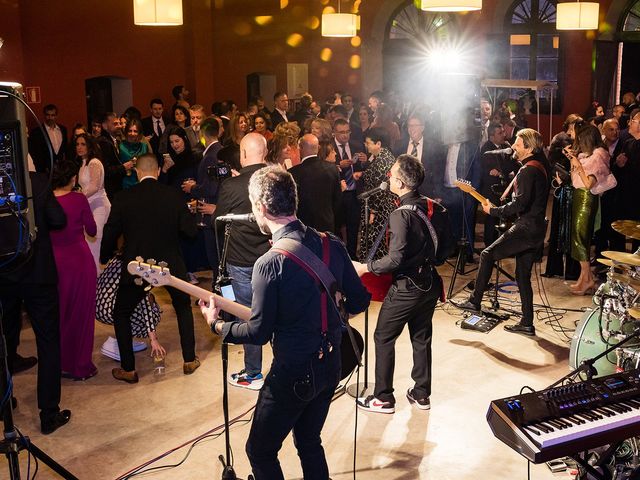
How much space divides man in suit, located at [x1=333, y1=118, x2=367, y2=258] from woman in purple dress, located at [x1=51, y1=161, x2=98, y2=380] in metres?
3.42

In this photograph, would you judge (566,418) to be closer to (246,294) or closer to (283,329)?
(283,329)

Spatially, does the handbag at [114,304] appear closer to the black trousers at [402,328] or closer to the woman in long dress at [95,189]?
the woman in long dress at [95,189]

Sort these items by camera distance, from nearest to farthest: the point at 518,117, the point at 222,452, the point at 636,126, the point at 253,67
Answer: the point at 222,452 < the point at 636,126 < the point at 518,117 < the point at 253,67

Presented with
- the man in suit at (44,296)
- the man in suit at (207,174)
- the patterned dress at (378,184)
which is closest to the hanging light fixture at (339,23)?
the patterned dress at (378,184)

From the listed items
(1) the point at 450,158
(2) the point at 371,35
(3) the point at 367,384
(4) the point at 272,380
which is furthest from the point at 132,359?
(2) the point at 371,35

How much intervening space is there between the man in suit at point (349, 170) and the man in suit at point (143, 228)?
10.5 feet

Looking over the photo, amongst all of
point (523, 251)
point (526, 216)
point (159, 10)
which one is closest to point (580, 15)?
point (526, 216)

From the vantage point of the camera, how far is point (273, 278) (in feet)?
10.8

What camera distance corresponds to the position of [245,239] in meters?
5.45

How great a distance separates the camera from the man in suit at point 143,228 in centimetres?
543

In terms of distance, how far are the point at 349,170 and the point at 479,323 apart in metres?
2.52

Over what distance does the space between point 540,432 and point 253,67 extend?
13535mm

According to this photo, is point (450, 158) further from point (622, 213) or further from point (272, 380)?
point (272, 380)

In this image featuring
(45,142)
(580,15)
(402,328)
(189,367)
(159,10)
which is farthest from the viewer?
(580,15)
